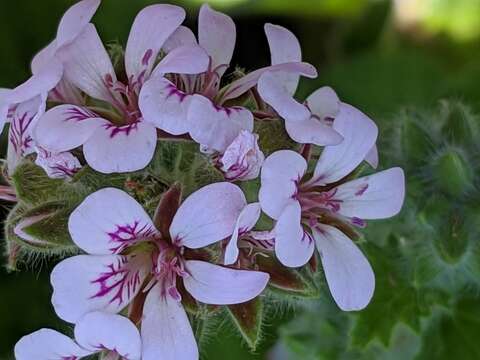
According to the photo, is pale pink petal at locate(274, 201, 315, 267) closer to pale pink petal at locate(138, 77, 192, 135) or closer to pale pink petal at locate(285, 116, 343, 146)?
pale pink petal at locate(285, 116, 343, 146)

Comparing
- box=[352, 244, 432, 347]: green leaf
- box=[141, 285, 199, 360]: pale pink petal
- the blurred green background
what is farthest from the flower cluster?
the blurred green background

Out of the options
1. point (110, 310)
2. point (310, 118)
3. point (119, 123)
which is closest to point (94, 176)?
point (119, 123)

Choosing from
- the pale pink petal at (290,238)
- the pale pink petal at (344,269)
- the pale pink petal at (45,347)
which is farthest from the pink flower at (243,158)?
the pale pink petal at (45,347)

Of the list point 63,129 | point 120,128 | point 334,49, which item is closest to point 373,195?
point 120,128

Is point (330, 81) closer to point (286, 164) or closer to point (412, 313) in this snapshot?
point (412, 313)

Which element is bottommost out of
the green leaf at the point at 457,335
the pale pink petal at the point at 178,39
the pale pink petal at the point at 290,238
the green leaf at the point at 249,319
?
the green leaf at the point at 457,335

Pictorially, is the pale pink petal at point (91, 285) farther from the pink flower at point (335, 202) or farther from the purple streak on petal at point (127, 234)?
the pink flower at point (335, 202)
